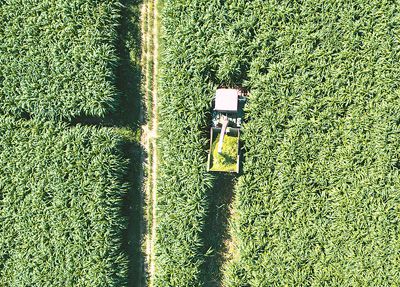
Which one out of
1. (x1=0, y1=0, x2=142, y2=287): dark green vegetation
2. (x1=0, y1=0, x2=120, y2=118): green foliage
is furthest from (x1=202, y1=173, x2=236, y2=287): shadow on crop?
(x1=0, y1=0, x2=120, y2=118): green foliage

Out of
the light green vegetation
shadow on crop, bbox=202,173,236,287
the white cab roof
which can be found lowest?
shadow on crop, bbox=202,173,236,287

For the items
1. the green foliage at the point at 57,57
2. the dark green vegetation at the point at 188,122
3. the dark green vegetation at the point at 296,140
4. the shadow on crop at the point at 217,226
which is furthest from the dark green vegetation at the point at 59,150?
the shadow on crop at the point at 217,226

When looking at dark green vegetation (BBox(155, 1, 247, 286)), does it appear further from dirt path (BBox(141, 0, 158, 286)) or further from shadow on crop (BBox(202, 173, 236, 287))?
dirt path (BBox(141, 0, 158, 286))

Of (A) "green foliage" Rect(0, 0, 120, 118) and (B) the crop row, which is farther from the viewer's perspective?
(A) "green foliage" Rect(0, 0, 120, 118)

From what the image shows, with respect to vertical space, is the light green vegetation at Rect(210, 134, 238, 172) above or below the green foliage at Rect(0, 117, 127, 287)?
above

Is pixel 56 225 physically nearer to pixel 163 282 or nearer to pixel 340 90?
pixel 163 282

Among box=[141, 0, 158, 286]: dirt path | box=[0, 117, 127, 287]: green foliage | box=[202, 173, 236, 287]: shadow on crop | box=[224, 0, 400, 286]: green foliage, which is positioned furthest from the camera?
box=[141, 0, 158, 286]: dirt path

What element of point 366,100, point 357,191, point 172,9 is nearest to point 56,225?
point 172,9

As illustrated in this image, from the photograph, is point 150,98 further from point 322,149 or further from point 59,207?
point 322,149
